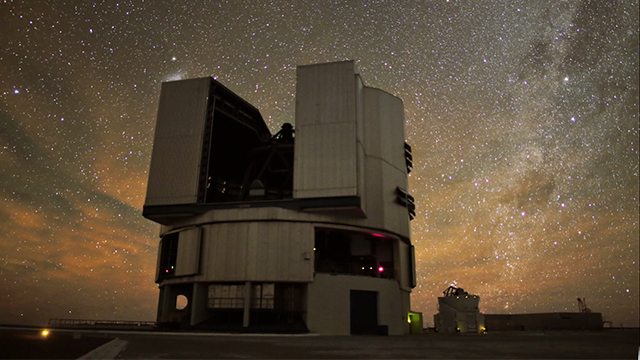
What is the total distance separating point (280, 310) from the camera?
32.6 m

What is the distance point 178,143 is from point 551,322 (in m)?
58.8

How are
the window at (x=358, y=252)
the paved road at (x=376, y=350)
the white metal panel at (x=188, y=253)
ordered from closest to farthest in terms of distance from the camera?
the paved road at (x=376, y=350), the white metal panel at (x=188, y=253), the window at (x=358, y=252)

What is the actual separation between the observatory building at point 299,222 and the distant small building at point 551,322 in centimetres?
3623

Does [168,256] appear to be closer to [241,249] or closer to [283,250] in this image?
[241,249]

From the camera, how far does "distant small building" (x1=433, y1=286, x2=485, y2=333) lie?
5541 cm

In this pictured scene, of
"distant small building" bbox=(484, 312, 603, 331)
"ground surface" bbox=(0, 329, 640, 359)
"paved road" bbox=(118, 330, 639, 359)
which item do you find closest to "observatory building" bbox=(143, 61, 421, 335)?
"paved road" bbox=(118, 330, 639, 359)

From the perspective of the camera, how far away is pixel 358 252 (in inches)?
1657

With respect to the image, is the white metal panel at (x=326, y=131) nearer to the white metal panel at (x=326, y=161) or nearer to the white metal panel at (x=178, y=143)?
the white metal panel at (x=326, y=161)

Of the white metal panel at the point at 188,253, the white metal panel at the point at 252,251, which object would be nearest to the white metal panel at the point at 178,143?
the white metal panel at the point at 188,253

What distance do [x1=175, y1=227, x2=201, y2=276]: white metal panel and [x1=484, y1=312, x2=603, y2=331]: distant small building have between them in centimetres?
4979

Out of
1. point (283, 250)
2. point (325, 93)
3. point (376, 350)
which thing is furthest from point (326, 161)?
point (376, 350)

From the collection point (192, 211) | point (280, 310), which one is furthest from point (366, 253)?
point (192, 211)

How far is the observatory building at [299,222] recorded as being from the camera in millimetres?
33125

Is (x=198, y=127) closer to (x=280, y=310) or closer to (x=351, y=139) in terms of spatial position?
(x=351, y=139)
